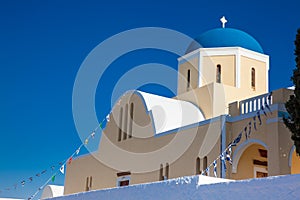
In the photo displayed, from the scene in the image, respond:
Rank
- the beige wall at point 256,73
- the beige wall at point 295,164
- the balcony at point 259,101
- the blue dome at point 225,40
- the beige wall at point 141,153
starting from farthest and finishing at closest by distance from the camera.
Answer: the blue dome at point 225,40 < the beige wall at point 256,73 < the beige wall at point 141,153 < the beige wall at point 295,164 < the balcony at point 259,101

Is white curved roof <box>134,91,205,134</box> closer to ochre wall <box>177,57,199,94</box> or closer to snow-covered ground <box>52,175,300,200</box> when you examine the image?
ochre wall <box>177,57,199,94</box>

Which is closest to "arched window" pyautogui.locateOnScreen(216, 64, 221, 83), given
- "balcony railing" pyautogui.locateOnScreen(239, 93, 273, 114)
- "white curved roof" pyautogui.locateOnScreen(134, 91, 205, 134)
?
"white curved roof" pyautogui.locateOnScreen(134, 91, 205, 134)

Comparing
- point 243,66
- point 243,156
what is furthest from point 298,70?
point 243,66

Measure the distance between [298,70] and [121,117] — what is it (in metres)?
10.1

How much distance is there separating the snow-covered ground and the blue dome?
971cm

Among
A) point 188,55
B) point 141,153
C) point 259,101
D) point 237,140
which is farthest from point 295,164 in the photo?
point 188,55

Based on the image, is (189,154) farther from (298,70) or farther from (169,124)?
(298,70)

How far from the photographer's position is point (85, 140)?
16.5 meters

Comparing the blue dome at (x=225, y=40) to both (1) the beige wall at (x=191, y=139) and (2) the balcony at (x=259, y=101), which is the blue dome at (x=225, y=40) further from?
(2) the balcony at (x=259, y=101)

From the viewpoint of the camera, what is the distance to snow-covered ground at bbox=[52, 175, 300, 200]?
18.9ft

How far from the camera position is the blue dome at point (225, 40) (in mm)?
17438

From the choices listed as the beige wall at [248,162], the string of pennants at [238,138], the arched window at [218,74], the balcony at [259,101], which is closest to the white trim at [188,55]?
the arched window at [218,74]

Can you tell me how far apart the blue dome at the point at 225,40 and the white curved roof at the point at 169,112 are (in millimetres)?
2402

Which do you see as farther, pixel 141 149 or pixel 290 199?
pixel 141 149
